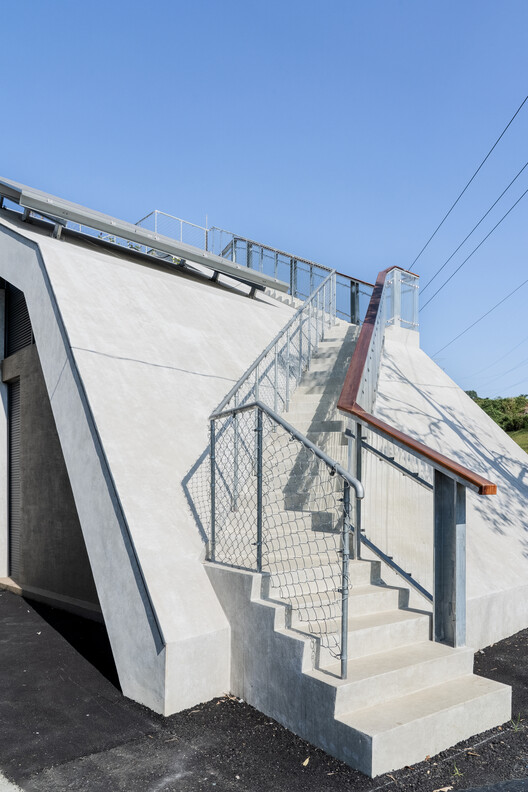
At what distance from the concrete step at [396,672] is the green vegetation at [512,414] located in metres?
17.3

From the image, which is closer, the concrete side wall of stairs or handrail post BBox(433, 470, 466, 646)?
the concrete side wall of stairs

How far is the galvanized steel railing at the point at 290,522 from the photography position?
3.60m

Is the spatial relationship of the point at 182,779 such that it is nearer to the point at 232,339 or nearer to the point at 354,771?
the point at 354,771

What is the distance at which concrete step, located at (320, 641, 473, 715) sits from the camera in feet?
10.6

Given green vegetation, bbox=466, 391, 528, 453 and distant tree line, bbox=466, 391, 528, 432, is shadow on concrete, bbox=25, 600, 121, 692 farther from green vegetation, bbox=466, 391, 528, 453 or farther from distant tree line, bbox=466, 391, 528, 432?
distant tree line, bbox=466, 391, 528, 432

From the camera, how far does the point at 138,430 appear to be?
4.96m

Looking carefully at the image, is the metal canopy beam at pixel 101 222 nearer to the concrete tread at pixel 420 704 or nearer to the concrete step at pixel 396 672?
the concrete step at pixel 396 672

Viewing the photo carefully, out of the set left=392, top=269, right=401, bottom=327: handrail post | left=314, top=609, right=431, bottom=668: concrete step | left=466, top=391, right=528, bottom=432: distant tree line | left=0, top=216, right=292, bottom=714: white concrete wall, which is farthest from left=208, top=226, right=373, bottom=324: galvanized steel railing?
left=466, top=391, right=528, bottom=432: distant tree line

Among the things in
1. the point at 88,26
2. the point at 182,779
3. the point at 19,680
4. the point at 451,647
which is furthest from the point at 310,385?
the point at 88,26

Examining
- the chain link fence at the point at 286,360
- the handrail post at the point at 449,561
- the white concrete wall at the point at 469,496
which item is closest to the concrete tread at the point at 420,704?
the handrail post at the point at 449,561

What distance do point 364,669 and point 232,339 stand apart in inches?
188

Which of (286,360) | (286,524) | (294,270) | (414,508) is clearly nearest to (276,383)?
(286,360)

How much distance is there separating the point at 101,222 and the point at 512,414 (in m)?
18.5

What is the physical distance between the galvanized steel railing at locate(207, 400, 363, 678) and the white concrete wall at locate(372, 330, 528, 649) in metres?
0.58
